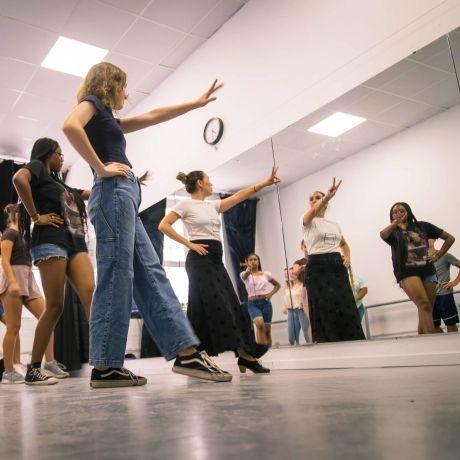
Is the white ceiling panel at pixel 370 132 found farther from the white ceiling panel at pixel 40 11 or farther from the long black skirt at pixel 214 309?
the white ceiling panel at pixel 40 11

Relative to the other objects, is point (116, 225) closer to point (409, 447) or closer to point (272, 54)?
point (409, 447)

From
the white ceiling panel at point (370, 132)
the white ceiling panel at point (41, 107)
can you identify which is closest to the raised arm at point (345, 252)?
the white ceiling panel at point (370, 132)

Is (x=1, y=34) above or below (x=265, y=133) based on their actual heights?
above

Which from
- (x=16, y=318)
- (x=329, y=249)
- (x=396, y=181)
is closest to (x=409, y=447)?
(x=396, y=181)

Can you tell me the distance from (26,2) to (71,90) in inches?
54.4

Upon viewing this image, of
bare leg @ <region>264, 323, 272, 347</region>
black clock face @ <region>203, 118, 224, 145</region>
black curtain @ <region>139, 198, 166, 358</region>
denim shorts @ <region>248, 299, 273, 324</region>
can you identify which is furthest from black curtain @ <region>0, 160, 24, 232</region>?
bare leg @ <region>264, 323, 272, 347</region>

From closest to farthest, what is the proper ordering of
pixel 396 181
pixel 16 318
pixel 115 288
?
1. pixel 115 288
2. pixel 396 181
3. pixel 16 318

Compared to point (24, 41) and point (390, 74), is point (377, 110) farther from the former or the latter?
point (24, 41)

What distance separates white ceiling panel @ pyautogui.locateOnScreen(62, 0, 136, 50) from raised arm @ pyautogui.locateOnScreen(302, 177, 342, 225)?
8.42ft

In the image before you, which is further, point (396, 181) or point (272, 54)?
point (272, 54)

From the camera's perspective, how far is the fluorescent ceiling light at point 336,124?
3141 mm

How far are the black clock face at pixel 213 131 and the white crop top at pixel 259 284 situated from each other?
1.44 meters

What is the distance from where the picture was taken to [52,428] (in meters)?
Answer: 0.68

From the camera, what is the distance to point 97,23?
4422mm
